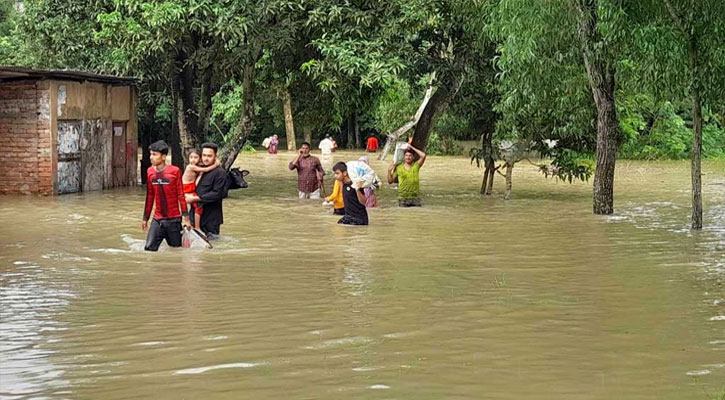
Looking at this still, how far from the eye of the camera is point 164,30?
22219 millimetres

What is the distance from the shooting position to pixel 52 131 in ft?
79.6

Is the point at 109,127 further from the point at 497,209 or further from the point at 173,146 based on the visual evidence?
the point at 497,209

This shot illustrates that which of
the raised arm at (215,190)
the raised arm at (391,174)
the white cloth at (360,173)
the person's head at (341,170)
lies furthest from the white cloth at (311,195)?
the raised arm at (215,190)

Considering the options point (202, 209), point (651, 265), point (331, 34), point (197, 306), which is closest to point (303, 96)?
point (331, 34)

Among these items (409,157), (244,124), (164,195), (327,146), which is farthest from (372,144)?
(164,195)

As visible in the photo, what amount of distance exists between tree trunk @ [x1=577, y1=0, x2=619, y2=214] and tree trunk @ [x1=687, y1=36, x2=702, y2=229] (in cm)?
221

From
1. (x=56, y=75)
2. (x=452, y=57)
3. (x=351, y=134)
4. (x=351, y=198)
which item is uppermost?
(x=452, y=57)

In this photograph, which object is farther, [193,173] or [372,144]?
[372,144]

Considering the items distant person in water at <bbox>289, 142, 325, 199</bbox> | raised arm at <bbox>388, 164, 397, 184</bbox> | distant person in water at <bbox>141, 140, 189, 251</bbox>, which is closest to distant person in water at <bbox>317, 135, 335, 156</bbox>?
distant person in water at <bbox>289, 142, 325, 199</bbox>

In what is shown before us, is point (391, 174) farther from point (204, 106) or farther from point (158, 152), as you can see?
point (158, 152)

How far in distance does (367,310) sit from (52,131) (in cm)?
1619

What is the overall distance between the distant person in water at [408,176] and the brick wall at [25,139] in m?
7.64

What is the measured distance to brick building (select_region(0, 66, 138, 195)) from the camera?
24188mm

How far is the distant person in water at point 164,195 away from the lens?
527 inches
